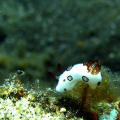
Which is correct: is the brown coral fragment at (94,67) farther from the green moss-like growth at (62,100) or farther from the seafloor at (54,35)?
the seafloor at (54,35)

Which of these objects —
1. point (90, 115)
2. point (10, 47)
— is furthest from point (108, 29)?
point (90, 115)

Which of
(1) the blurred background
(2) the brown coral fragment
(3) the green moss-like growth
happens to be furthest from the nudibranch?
(1) the blurred background

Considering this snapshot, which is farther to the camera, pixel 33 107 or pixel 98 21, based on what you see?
pixel 98 21

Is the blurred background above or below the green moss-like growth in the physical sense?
above

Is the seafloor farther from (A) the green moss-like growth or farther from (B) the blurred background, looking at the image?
(A) the green moss-like growth

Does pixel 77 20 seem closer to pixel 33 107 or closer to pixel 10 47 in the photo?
pixel 10 47

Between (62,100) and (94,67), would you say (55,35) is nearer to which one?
(62,100)

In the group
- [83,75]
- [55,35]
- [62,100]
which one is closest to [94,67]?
[83,75]
